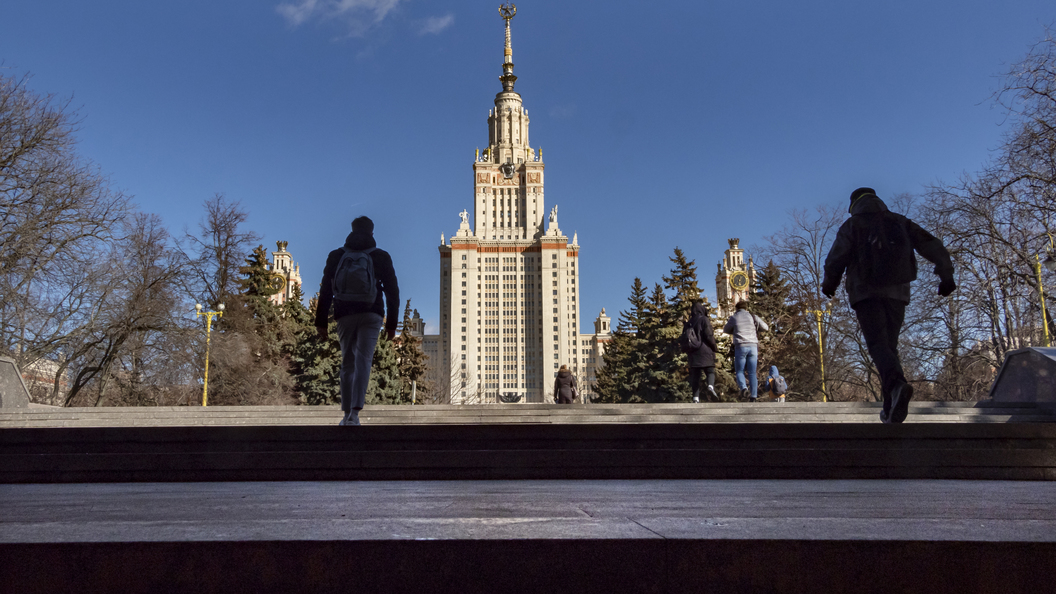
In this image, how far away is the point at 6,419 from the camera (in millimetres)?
10703

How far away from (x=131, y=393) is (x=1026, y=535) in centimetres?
3139

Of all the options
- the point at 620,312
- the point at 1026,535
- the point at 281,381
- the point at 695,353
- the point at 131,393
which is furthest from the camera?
the point at 620,312

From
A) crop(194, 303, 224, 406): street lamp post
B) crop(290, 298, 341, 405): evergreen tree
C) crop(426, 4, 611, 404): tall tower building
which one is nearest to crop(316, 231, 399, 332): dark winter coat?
crop(194, 303, 224, 406): street lamp post

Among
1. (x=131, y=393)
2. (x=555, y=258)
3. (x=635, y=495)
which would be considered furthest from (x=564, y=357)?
(x=635, y=495)

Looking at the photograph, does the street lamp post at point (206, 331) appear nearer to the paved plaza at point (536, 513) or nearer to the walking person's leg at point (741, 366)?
the walking person's leg at point (741, 366)

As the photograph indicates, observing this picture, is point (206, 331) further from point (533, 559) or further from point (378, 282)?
point (533, 559)

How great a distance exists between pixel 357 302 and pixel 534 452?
2895 mm

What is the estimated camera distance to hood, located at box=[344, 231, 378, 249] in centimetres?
823

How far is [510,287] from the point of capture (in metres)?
134

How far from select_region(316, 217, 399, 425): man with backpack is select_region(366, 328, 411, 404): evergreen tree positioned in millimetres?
30386

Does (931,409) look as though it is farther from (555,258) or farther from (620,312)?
(555,258)

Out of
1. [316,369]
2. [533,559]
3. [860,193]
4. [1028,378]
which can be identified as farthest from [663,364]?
[533,559]

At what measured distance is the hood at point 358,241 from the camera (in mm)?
8227

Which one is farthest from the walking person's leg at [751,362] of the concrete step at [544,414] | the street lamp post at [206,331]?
the street lamp post at [206,331]
